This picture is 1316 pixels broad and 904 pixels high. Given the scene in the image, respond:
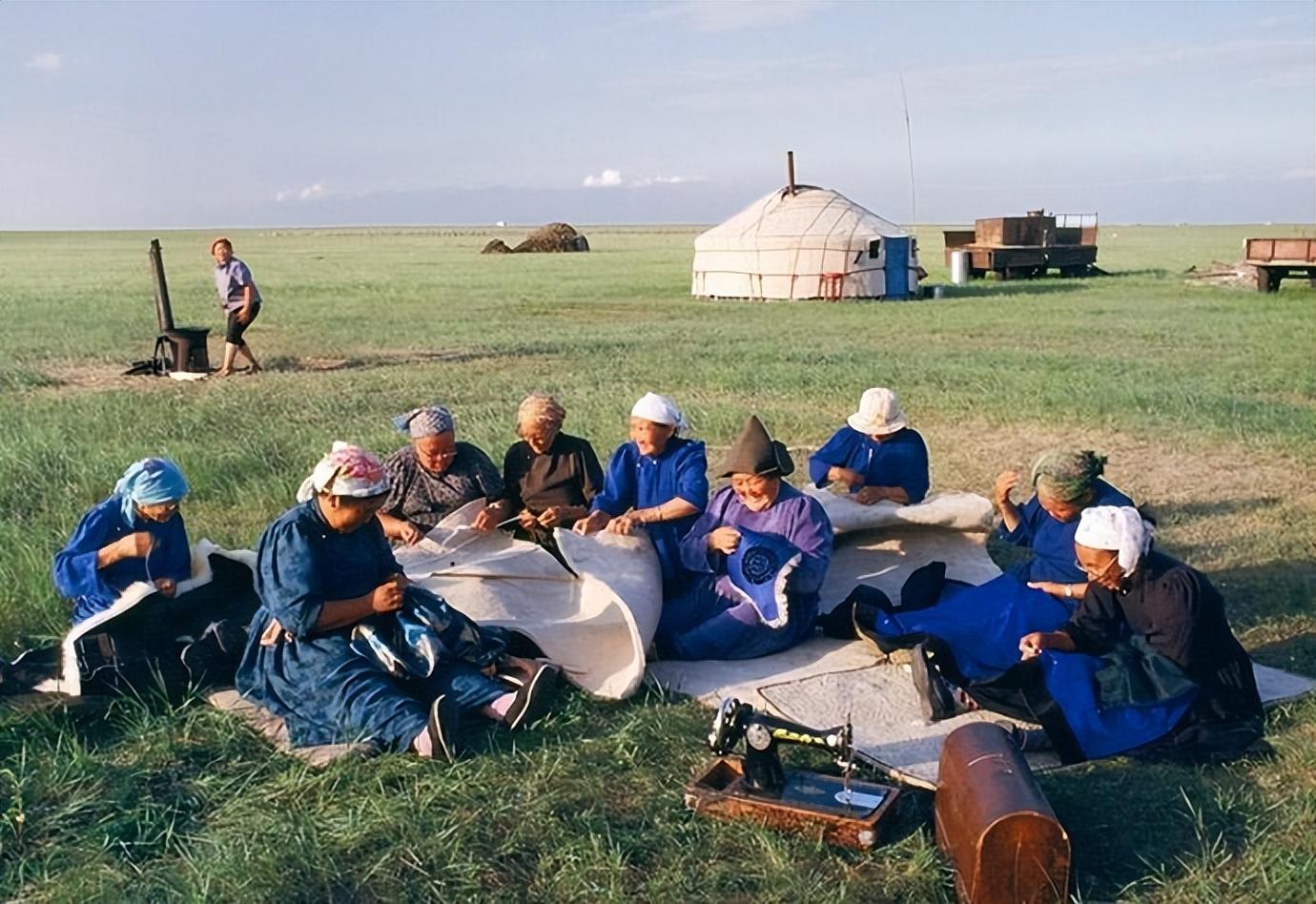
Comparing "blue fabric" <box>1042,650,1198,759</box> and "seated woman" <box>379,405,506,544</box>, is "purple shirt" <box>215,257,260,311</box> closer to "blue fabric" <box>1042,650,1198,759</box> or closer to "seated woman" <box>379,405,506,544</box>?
"seated woman" <box>379,405,506,544</box>

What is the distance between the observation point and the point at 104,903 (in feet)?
10.1

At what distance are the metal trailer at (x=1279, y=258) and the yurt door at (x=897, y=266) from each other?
5.97m

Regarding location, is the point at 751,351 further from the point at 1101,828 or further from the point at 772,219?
the point at 1101,828

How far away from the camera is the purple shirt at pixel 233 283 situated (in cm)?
1234

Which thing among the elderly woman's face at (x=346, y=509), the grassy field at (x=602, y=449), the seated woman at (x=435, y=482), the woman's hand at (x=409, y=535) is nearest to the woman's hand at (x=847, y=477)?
the seated woman at (x=435, y=482)

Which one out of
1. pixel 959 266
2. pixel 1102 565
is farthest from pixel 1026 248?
pixel 1102 565

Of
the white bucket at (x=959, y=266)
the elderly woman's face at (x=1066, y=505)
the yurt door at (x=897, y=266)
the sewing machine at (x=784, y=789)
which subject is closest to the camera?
the sewing machine at (x=784, y=789)

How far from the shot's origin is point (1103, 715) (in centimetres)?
392

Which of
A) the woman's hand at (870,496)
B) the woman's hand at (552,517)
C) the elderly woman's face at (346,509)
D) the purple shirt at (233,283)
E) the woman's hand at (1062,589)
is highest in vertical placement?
the purple shirt at (233,283)

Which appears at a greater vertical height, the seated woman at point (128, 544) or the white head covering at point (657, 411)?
the white head covering at point (657, 411)

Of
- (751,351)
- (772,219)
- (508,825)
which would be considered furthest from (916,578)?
(772,219)

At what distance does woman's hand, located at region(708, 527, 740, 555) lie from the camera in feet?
15.8

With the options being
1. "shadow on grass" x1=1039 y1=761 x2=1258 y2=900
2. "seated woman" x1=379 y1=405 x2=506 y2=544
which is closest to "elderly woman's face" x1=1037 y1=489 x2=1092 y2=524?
"shadow on grass" x1=1039 y1=761 x2=1258 y2=900

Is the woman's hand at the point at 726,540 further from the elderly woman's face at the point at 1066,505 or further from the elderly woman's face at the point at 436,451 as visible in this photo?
the elderly woman's face at the point at 436,451
